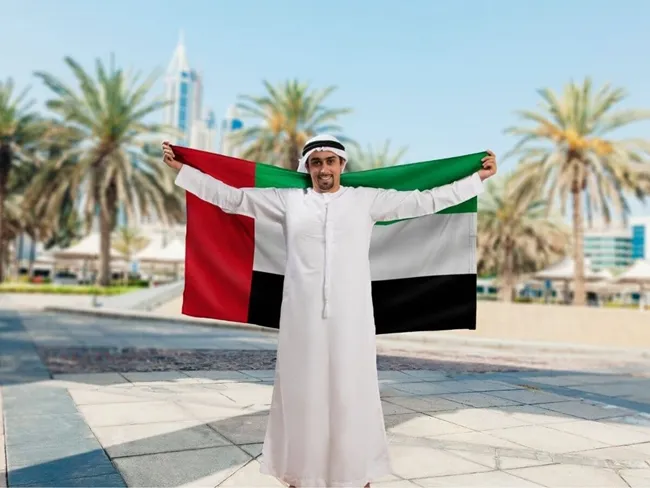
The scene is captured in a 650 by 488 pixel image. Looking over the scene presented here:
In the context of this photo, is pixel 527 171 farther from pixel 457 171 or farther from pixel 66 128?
pixel 457 171

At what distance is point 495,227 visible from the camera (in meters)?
38.6

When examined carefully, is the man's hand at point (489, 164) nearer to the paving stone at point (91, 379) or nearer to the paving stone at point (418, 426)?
the paving stone at point (418, 426)

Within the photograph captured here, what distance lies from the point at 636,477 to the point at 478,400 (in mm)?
2456

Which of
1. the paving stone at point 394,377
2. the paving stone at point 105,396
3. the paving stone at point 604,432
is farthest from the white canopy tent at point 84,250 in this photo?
the paving stone at point 604,432

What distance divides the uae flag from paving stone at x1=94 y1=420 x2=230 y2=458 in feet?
3.17

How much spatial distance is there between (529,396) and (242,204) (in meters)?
4.63

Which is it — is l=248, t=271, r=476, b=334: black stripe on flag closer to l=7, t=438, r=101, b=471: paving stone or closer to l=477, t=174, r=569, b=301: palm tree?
l=7, t=438, r=101, b=471: paving stone

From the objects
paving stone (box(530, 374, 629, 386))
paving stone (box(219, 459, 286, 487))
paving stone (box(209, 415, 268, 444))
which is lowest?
paving stone (box(530, 374, 629, 386))

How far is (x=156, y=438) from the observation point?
430cm

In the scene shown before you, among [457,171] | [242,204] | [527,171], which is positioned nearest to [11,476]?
[242,204]

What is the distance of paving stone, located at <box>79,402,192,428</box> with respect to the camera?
4.79 m

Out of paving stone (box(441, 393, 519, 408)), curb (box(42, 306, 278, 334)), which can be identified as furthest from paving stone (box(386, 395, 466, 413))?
curb (box(42, 306, 278, 334))

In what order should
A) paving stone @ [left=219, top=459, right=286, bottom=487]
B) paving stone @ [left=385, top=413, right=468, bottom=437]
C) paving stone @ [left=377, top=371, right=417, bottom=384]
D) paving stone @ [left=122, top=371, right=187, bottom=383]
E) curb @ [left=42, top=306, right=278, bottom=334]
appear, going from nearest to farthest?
A: paving stone @ [left=219, top=459, right=286, bottom=487]
paving stone @ [left=385, top=413, right=468, bottom=437]
paving stone @ [left=122, top=371, right=187, bottom=383]
paving stone @ [left=377, top=371, right=417, bottom=384]
curb @ [left=42, top=306, right=278, bottom=334]

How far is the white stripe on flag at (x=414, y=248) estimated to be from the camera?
3906 mm
